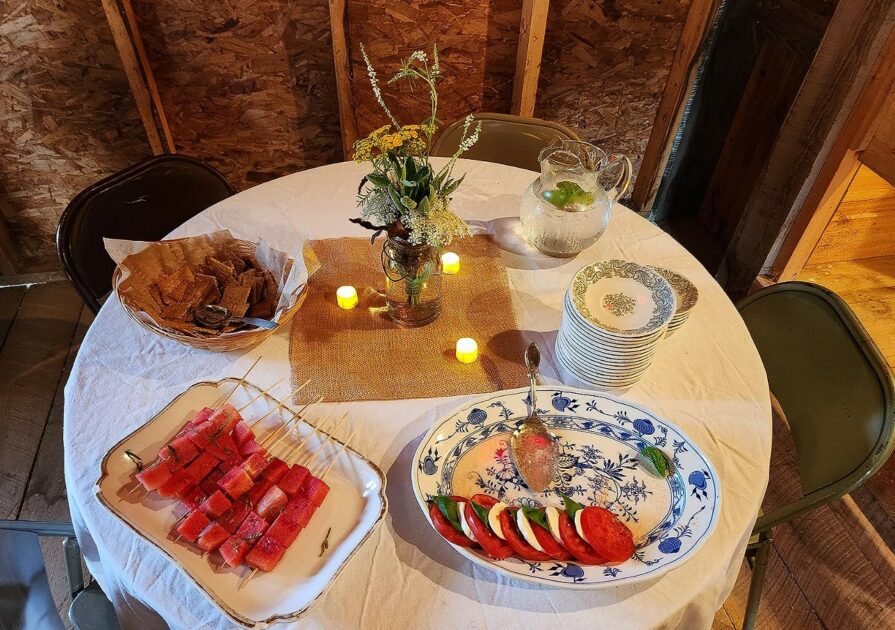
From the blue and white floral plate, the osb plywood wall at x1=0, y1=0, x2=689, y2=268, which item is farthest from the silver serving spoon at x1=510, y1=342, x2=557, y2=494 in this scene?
the osb plywood wall at x1=0, y1=0, x2=689, y2=268

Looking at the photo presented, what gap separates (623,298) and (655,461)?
1.05ft

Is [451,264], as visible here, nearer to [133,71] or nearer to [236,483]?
[236,483]

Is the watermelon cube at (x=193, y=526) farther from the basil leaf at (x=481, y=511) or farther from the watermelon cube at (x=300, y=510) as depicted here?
the basil leaf at (x=481, y=511)

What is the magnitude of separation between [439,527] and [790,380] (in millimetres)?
922

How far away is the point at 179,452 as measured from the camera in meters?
1.00

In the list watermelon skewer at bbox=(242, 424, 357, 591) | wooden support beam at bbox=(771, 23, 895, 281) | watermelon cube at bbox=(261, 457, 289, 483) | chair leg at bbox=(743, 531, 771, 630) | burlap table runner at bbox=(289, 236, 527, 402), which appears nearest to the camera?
watermelon skewer at bbox=(242, 424, 357, 591)

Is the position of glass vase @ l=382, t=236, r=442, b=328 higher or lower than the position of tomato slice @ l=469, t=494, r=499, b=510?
higher

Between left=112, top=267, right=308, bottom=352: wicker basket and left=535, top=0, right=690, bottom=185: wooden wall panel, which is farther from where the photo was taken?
left=535, top=0, right=690, bottom=185: wooden wall panel

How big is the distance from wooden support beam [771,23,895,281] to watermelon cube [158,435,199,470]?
2122 millimetres

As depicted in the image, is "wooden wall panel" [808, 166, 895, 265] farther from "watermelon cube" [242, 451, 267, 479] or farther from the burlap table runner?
"watermelon cube" [242, 451, 267, 479]

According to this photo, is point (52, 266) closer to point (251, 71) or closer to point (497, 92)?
point (251, 71)

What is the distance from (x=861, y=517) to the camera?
74.9 inches

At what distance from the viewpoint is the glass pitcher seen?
143 cm

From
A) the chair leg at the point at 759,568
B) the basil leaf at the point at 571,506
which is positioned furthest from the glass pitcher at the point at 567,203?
the chair leg at the point at 759,568
